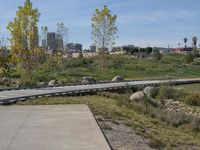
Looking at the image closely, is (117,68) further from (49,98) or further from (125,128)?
(125,128)

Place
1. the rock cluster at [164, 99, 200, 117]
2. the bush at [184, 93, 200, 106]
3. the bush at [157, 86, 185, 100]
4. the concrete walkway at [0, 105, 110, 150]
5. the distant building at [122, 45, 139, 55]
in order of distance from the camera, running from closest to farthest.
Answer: the concrete walkway at [0, 105, 110, 150] → the rock cluster at [164, 99, 200, 117] → the bush at [184, 93, 200, 106] → the bush at [157, 86, 185, 100] → the distant building at [122, 45, 139, 55]

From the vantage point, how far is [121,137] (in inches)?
502

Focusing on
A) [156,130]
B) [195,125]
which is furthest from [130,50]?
[156,130]

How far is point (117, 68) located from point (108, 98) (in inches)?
1701

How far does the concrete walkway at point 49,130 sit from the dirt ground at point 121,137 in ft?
0.98

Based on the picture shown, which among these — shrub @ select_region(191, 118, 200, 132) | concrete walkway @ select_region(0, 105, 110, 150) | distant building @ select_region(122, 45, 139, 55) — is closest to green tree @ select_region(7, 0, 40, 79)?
concrete walkway @ select_region(0, 105, 110, 150)

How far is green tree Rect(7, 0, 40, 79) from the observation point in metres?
A: 35.7

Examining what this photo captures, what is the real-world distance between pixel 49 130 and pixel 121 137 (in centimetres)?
208

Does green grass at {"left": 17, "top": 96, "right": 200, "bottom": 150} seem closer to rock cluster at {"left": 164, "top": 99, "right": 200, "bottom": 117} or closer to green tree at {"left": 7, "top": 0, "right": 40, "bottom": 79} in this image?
rock cluster at {"left": 164, "top": 99, "right": 200, "bottom": 117}

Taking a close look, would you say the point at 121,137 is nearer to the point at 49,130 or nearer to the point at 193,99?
the point at 49,130

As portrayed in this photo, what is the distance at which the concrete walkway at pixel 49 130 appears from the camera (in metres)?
10.9

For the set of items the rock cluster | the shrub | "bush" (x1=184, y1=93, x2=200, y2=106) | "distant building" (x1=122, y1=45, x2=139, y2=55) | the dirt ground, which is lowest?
the rock cluster

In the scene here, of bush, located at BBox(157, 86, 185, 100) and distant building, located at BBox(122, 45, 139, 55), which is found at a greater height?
distant building, located at BBox(122, 45, 139, 55)

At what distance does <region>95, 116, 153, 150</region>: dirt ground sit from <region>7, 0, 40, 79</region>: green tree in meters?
21.6
